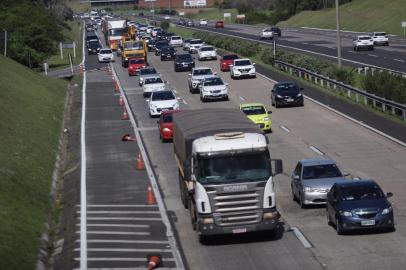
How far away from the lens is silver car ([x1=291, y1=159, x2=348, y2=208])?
2739 centimetres

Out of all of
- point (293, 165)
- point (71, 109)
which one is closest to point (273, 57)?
point (71, 109)

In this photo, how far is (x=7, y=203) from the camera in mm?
25938

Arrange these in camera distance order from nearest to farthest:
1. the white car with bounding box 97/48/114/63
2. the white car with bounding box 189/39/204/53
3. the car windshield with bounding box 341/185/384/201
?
the car windshield with bounding box 341/185/384/201 < the white car with bounding box 97/48/114/63 < the white car with bounding box 189/39/204/53

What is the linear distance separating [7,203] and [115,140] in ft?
58.7

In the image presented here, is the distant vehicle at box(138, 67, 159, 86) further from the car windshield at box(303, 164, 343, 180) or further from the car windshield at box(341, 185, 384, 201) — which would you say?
the car windshield at box(341, 185, 384, 201)

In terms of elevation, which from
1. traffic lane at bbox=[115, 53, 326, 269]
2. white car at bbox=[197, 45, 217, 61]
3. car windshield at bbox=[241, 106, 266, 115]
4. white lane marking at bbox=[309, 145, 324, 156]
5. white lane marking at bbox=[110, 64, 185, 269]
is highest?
white car at bbox=[197, 45, 217, 61]

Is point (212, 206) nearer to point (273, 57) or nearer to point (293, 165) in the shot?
point (293, 165)

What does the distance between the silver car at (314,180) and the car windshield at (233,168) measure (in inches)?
189

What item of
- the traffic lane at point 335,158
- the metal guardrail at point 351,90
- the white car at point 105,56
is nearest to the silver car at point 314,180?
the traffic lane at point 335,158

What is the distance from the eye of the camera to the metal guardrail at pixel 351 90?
4806cm

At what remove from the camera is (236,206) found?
22.4m

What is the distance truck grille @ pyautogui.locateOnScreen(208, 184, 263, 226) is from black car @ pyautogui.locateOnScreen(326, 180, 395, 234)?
2.39 m

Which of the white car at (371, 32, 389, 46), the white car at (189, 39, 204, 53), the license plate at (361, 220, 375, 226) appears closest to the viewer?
the license plate at (361, 220, 375, 226)

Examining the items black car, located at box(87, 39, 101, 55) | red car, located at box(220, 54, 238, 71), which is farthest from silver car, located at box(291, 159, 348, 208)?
black car, located at box(87, 39, 101, 55)
